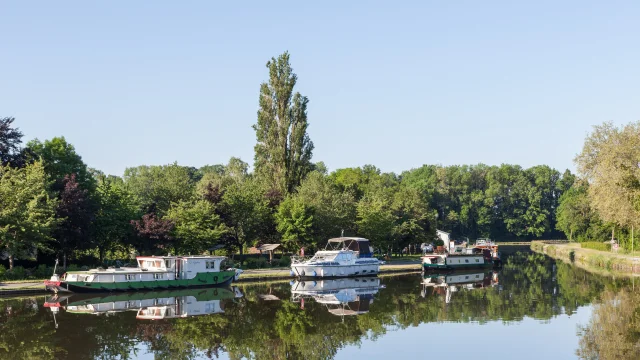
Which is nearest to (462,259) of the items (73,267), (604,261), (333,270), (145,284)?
(604,261)

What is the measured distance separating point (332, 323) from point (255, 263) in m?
34.5

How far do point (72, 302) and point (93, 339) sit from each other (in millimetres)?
15423

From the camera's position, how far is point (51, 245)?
58531 millimetres

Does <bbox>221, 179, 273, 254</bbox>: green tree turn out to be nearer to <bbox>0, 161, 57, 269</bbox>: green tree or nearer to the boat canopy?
the boat canopy

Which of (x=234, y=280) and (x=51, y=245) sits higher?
(x=51, y=245)

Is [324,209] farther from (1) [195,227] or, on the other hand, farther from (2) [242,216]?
(1) [195,227]

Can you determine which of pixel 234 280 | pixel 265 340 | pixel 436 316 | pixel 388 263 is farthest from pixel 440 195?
pixel 265 340

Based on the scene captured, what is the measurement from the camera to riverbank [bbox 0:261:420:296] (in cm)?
4850

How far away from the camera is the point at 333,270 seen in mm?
65500

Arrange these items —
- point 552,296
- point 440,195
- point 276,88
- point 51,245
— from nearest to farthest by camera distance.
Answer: point 552,296
point 51,245
point 276,88
point 440,195

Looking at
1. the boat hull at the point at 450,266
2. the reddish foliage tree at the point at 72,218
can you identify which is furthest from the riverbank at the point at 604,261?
the reddish foliage tree at the point at 72,218

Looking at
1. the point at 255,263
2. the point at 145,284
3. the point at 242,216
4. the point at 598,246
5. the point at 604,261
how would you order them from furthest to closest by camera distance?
the point at 598,246 → the point at 604,261 → the point at 242,216 → the point at 255,263 → the point at 145,284

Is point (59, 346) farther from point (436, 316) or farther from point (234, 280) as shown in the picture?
point (234, 280)

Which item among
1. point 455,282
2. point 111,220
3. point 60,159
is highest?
point 60,159
